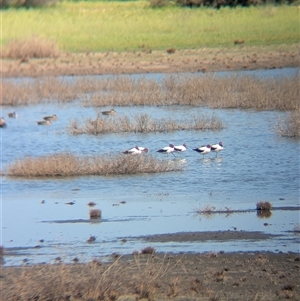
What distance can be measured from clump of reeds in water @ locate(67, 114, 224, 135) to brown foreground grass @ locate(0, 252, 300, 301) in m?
11.5

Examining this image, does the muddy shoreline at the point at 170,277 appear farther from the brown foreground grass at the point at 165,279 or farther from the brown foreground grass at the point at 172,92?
the brown foreground grass at the point at 172,92

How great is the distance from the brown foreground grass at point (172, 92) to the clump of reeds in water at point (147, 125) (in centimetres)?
190

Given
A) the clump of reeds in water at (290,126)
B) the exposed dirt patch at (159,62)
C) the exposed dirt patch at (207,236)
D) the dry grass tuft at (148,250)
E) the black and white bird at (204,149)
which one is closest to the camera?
the dry grass tuft at (148,250)

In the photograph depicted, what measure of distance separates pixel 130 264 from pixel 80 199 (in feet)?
18.0

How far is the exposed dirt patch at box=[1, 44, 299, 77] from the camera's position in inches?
1278

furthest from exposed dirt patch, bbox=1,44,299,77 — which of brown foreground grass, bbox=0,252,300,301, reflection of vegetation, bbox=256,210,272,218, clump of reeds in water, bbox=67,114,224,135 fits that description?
brown foreground grass, bbox=0,252,300,301

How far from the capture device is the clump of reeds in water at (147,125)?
22000 mm

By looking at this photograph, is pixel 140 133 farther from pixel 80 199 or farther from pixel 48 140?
pixel 80 199

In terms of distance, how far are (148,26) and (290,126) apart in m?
22.8

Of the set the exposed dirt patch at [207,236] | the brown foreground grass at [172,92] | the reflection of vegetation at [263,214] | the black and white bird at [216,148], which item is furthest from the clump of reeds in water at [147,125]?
the exposed dirt patch at [207,236]

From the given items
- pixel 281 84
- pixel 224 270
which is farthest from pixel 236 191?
pixel 281 84

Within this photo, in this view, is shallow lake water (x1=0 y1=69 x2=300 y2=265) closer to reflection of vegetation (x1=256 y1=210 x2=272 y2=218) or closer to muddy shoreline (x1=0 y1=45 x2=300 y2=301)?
reflection of vegetation (x1=256 y1=210 x2=272 y2=218)

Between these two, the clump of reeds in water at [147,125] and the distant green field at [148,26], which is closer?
the clump of reeds in water at [147,125]

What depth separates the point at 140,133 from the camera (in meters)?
22.0
